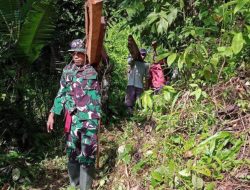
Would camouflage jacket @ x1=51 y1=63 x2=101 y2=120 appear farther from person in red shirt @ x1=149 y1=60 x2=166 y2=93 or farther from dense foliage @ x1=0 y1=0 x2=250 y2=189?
person in red shirt @ x1=149 y1=60 x2=166 y2=93

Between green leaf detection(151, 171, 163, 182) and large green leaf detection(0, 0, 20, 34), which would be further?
large green leaf detection(0, 0, 20, 34)

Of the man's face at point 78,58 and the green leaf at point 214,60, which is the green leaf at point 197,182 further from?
the man's face at point 78,58

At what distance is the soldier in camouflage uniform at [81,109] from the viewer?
4.59 m

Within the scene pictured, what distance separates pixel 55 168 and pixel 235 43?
3158 millimetres

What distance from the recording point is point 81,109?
15.1 feet

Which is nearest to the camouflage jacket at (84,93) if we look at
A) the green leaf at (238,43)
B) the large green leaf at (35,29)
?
the large green leaf at (35,29)

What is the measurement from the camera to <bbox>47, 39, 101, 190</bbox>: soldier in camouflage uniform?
459cm

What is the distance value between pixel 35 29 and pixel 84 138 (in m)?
1.59

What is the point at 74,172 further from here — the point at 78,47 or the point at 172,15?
the point at 172,15

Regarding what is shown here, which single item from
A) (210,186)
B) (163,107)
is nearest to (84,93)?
(163,107)

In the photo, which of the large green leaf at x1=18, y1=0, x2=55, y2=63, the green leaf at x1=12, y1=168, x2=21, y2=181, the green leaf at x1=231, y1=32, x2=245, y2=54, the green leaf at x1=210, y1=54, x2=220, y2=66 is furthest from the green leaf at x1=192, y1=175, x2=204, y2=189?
the large green leaf at x1=18, y1=0, x2=55, y2=63

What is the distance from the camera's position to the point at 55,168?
566 centimetres

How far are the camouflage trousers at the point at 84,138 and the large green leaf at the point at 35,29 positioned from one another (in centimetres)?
134

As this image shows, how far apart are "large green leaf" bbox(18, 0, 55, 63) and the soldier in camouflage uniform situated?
72 cm
